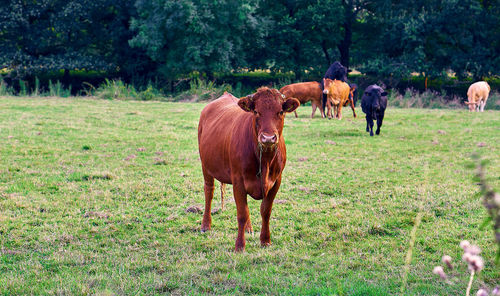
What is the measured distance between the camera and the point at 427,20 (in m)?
28.8

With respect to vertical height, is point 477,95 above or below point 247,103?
below

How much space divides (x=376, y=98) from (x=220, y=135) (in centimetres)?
871

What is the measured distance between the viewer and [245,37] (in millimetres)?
31500

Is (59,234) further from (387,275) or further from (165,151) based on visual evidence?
(165,151)

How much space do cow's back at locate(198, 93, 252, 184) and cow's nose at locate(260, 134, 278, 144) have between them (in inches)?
22.4

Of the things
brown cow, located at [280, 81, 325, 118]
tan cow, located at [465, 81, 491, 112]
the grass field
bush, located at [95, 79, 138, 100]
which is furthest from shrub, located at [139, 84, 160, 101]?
tan cow, located at [465, 81, 491, 112]

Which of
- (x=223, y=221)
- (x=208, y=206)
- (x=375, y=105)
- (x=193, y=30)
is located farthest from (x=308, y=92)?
(x=208, y=206)

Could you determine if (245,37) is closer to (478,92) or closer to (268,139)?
(478,92)

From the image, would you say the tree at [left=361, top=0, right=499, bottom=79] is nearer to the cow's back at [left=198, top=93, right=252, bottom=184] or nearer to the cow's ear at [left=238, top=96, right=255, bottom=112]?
the cow's back at [left=198, top=93, right=252, bottom=184]

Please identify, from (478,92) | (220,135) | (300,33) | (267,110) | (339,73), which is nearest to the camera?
(267,110)

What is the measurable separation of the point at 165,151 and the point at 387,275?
23.2 ft

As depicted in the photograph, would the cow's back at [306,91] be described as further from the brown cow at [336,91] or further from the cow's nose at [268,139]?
the cow's nose at [268,139]

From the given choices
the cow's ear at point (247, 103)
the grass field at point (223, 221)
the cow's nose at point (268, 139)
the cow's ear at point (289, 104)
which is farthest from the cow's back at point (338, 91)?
the cow's nose at point (268, 139)

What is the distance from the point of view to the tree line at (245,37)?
28594mm
